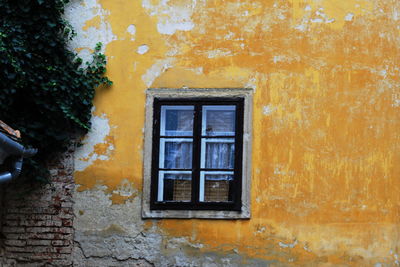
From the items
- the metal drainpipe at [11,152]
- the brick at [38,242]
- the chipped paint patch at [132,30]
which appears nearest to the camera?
the metal drainpipe at [11,152]

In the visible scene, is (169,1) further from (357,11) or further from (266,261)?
(266,261)

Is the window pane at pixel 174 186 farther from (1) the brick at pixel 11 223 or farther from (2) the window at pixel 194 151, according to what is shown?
(1) the brick at pixel 11 223

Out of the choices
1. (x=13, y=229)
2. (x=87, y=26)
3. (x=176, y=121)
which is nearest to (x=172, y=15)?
(x=87, y=26)

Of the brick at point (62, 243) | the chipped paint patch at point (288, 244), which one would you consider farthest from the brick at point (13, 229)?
the chipped paint patch at point (288, 244)

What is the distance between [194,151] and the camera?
7961 millimetres

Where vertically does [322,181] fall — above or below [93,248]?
above

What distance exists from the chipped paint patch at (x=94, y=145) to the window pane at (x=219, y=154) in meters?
1.02

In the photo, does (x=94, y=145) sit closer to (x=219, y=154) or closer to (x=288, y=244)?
(x=219, y=154)

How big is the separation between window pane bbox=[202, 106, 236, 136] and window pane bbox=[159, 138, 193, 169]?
240 millimetres

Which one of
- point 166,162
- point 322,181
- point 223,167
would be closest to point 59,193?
point 166,162

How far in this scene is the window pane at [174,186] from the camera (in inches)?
313

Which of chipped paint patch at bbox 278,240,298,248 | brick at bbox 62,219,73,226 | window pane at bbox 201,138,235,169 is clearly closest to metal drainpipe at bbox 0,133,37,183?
brick at bbox 62,219,73,226

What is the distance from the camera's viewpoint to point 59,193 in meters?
8.01

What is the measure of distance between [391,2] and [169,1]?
2.41 metres
